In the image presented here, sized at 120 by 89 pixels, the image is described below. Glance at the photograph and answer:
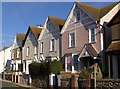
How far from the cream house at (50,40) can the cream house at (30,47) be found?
189cm

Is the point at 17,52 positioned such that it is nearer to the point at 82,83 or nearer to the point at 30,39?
the point at 30,39

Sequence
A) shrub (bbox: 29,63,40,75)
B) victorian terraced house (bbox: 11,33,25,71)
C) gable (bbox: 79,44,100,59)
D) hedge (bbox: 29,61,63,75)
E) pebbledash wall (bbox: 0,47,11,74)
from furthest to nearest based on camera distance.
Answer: pebbledash wall (bbox: 0,47,11,74)
victorian terraced house (bbox: 11,33,25,71)
shrub (bbox: 29,63,40,75)
hedge (bbox: 29,61,63,75)
gable (bbox: 79,44,100,59)

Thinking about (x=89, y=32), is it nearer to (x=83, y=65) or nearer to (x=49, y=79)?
(x=83, y=65)

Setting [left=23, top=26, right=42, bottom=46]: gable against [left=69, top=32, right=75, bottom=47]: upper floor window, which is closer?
[left=69, top=32, right=75, bottom=47]: upper floor window

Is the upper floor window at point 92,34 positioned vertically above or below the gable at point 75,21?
below

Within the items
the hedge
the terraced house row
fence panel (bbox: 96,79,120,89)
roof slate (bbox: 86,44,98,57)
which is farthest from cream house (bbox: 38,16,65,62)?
fence panel (bbox: 96,79,120,89)

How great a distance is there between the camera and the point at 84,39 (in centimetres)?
2012

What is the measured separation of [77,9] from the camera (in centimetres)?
2153

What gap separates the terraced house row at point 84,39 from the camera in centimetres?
1702

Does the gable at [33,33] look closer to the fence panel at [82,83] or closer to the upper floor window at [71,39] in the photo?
the upper floor window at [71,39]

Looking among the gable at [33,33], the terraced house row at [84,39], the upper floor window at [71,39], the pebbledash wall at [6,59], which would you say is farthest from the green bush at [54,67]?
the pebbledash wall at [6,59]

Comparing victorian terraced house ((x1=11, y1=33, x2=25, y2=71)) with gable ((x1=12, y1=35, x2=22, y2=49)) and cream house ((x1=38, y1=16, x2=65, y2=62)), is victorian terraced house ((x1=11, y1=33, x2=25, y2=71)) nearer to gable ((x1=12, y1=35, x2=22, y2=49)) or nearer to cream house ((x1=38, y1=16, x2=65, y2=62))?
gable ((x1=12, y1=35, x2=22, y2=49))

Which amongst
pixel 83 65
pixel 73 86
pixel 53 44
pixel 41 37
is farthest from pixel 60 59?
pixel 73 86

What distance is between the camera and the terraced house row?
1702cm
